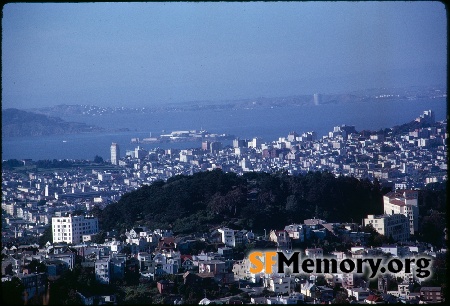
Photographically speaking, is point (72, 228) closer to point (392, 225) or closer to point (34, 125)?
point (392, 225)

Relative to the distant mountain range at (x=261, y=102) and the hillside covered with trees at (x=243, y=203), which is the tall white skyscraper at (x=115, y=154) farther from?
the hillside covered with trees at (x=243, y=203)

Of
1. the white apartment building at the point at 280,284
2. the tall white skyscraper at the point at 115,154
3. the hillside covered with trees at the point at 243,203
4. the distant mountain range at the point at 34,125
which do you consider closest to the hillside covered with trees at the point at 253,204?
the hillside covered with trees at the point at 243,203

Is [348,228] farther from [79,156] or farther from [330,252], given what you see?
[79,156]

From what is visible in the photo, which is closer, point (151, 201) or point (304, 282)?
point (304, 282)

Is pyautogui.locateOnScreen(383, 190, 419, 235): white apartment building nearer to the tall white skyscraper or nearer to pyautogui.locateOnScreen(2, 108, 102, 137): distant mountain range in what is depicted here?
pyautogui.locateOnScreen(2, 108, 102, 137): distant mountain range

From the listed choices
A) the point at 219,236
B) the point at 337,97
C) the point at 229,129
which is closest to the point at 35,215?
the point at 219,236

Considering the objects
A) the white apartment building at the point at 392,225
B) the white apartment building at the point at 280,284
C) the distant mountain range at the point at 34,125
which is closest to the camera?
the white apartment building at the point at 280,284
